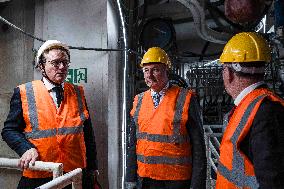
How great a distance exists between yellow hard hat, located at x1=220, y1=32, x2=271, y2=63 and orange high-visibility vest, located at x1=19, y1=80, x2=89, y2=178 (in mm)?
1486

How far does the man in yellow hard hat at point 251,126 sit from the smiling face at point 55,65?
1.48 m

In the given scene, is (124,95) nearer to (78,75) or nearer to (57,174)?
(78,75)

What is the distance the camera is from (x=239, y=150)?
59.8 inches

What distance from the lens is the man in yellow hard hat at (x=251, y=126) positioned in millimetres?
1343

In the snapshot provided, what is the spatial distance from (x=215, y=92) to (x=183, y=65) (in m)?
1.94

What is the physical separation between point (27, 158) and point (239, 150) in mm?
1441

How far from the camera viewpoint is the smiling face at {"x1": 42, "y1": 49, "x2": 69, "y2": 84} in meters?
2.62

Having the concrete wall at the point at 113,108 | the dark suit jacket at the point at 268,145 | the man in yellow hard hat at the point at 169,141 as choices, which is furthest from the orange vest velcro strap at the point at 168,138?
the dark suit jacket at the point at 268,145

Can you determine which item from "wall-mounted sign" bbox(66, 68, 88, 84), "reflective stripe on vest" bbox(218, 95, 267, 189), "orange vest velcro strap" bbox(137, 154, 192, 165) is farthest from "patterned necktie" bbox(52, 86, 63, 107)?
"reflective stripe on vest" bbox(218, 95, 267, 189)

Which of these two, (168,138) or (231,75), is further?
(168,138)

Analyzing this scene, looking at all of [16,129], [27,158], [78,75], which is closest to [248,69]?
[27,158]

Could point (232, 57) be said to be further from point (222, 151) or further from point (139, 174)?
point (139, 174)

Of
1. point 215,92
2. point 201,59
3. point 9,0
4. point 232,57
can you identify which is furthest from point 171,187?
point 201,59

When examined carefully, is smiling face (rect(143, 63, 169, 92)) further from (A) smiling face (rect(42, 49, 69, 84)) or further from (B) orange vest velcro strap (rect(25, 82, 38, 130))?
(B) orange vest velcro strap (rect(25, 82, 38, 130))
